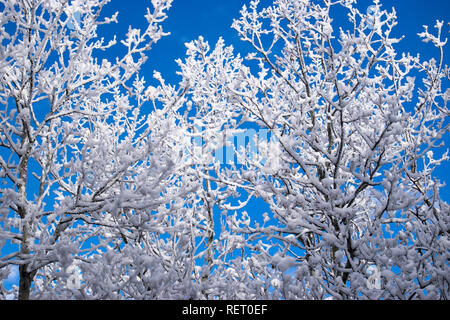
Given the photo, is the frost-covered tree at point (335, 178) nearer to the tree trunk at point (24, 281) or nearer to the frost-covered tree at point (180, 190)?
the frost-covered tree at point (180, 190)

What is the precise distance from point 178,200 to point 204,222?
2500 millimetres

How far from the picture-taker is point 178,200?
3.58 meters

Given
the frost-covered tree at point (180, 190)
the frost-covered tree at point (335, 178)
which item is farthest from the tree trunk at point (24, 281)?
the frost-covered tree at point (335, 178)

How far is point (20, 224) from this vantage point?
334cm

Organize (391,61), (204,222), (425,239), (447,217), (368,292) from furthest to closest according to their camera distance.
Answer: (204,222), (391,61), (447,217), (425,239), (368,292)

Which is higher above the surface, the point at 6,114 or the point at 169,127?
the point at 6,114

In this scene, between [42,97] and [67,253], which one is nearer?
[67,253]

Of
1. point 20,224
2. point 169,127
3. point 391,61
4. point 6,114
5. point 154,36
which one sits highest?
point 391,61

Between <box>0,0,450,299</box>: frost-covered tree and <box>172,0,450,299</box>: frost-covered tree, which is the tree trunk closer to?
<box>0,0,450,299</box>: frost-covered tree

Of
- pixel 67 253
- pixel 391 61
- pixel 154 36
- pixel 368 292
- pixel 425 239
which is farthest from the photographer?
pixel 391 61

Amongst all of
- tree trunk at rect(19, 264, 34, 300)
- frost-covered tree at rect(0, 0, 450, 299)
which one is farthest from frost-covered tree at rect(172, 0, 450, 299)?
tree trunk at rect(19, 264, 34, 300)
